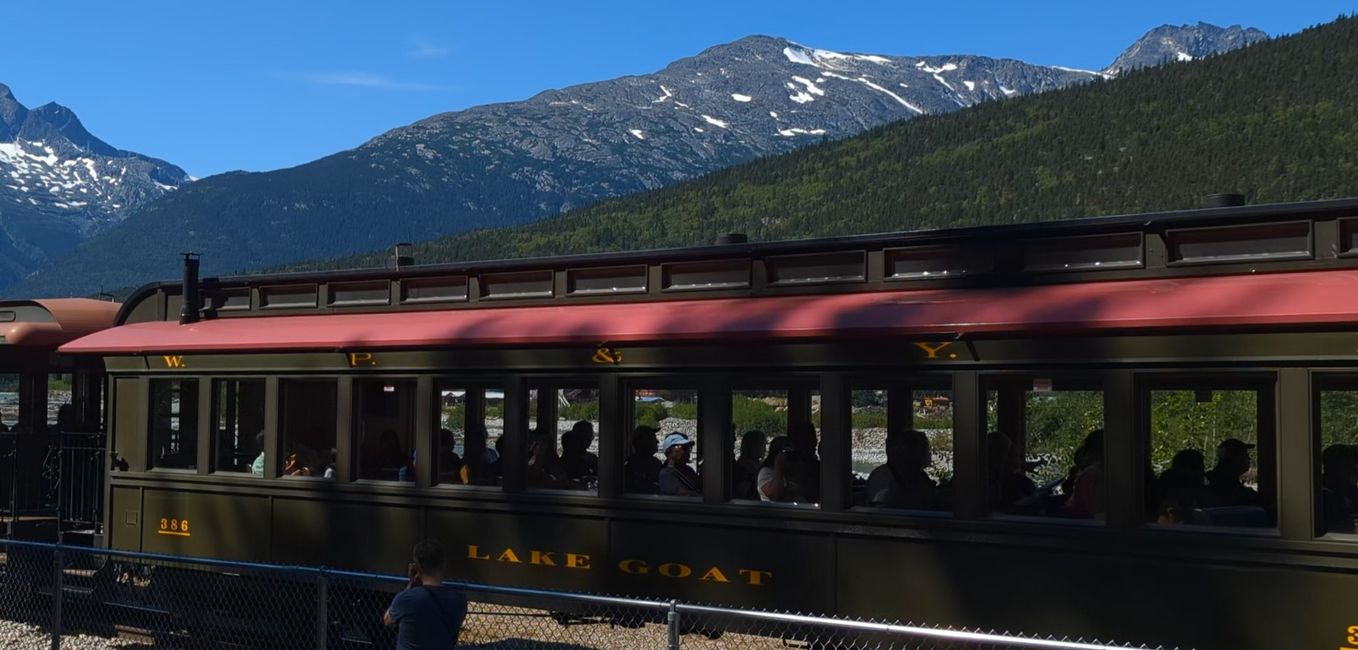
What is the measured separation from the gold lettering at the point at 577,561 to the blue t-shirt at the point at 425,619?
2.86m

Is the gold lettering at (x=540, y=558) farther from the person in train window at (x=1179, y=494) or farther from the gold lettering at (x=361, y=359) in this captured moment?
the person in train window at (x=1179, y=494)

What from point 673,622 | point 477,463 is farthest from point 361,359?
point 673,622

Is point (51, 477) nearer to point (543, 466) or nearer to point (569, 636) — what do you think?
point (569, 636)

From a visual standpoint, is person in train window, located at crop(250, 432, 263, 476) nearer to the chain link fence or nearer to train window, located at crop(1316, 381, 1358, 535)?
the chain link fence

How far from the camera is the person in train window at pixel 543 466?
9.76 metres

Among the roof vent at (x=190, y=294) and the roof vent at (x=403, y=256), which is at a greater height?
the roof vent at (x=403, y=256)

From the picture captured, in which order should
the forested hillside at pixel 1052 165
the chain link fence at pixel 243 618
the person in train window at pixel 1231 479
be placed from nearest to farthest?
A: the person in train window at pixel 1231 479, the chain link fence at pixel 243 618, the forested hillside at pixel 1052 165

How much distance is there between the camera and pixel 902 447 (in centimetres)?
859

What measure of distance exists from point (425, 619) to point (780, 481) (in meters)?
3.05

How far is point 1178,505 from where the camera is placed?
24.5 ft

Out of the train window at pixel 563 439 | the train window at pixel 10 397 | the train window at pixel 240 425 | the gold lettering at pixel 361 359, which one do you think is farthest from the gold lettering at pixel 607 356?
the train window at pixel 10 397

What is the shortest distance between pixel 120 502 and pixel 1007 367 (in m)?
7.96

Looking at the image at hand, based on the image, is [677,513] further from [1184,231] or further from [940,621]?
[1184,231]

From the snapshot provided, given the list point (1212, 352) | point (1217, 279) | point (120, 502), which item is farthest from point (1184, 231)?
point (120, 502)
